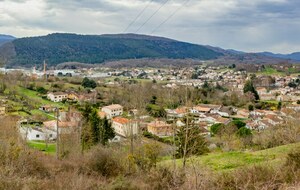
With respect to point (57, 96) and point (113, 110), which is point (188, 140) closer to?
point (113, 110)

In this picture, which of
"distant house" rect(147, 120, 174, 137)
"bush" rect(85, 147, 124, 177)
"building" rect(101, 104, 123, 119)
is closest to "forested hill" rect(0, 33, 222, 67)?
"building" rect(101, 104, 123, 119)

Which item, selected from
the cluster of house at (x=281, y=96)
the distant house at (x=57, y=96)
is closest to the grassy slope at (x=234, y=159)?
the distant house at (x=57, y=96)

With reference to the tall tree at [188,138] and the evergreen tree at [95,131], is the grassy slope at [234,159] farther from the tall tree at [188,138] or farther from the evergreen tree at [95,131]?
the evergreen tree at [95,131]

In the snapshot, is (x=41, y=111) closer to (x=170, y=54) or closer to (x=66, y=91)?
(x=66, y=91)

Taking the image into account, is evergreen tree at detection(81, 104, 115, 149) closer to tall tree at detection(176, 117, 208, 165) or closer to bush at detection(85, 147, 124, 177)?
tall tree at detection(176, 117, 208, 165)

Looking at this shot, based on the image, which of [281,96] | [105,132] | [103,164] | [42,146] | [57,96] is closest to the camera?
[103,164]

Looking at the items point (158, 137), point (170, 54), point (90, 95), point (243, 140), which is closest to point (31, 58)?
point (170, 54)

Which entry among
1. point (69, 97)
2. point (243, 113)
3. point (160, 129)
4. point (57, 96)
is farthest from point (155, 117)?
point (57, 96)
